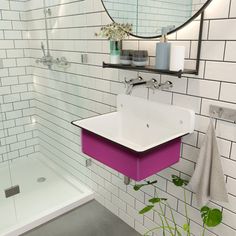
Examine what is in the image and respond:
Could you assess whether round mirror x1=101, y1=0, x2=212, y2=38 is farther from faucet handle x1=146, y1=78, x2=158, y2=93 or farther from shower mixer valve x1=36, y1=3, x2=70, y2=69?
shower mixer valve x1=36, y1=3, x2=70, y2=69

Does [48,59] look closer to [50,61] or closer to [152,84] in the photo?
[50,61]

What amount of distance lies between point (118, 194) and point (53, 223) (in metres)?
0.60

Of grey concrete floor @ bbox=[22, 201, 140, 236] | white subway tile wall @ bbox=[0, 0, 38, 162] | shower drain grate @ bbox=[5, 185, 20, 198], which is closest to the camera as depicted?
grey concrete floor @ bbox=[22, 201, 140, 236]

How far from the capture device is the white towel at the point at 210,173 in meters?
1.26

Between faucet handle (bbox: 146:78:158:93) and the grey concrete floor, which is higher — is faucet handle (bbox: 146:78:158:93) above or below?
above

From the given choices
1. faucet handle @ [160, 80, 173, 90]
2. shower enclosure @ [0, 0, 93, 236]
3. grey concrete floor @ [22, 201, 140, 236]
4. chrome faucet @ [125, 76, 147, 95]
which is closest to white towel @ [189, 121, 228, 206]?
faucet handle @ [160, 80, 173, 90]

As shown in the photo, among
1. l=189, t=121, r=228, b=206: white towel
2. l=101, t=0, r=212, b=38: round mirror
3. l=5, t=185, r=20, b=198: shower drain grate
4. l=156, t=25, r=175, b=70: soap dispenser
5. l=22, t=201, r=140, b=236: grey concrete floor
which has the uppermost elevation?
l=101, t=0, r=212, b=38: round mirror

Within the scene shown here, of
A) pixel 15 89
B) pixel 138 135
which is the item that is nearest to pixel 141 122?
pixel 138 135

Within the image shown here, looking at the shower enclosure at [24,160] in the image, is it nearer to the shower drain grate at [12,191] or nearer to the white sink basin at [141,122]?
the shower drain grate at [12,191]

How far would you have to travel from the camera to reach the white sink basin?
1.45m

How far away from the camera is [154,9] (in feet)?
4.88

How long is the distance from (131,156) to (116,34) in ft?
2.54

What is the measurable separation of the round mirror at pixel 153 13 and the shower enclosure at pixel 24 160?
82cm

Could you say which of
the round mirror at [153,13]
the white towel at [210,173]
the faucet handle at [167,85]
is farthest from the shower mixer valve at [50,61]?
the white towel at [210,173]
